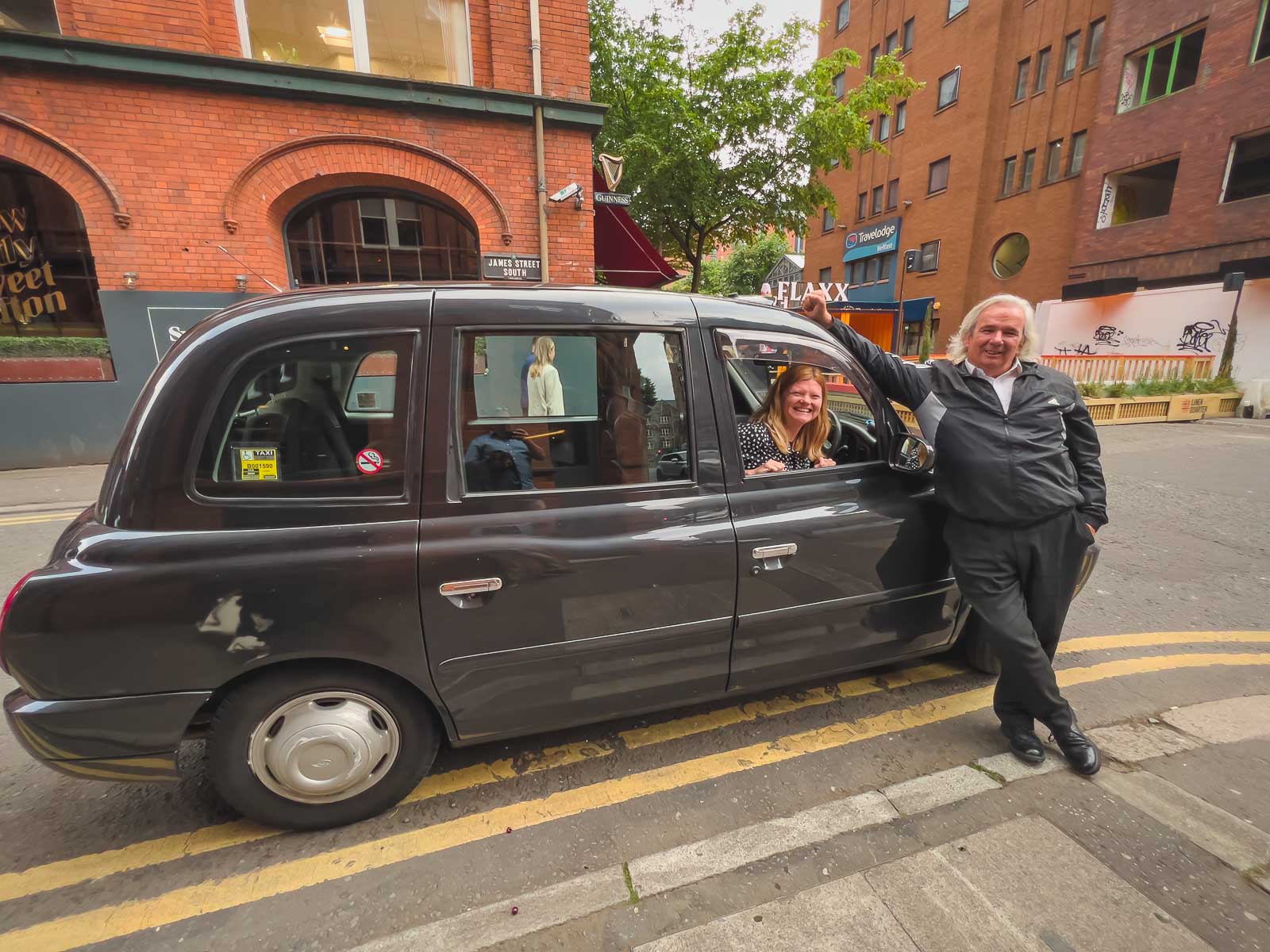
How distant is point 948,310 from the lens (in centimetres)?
2525

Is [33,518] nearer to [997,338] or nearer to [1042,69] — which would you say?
[997,338]

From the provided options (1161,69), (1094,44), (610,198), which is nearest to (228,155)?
(610,198)

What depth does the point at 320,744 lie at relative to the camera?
74.1 inches

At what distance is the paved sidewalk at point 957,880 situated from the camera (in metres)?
1.63

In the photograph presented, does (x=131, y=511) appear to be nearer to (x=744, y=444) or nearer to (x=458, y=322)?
(x=458, y=322)

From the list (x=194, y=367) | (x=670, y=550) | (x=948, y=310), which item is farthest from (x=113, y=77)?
(x=948, y=310)

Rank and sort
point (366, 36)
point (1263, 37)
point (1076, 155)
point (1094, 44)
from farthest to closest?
point (1076, 155) → point (1094, 44) → point (1263, 37) → point (366, 36)

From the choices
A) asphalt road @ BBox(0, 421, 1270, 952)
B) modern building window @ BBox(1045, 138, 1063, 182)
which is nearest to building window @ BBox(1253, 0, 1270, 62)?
modern building window @ BBox(1045, 138, 1063, 182)

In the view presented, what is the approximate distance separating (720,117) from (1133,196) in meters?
16.7

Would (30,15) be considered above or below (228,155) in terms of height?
above

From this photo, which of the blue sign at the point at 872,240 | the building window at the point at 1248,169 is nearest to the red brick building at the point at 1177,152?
the building window at the point at 1248,169

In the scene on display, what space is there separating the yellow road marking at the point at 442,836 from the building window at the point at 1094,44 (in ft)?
87.1

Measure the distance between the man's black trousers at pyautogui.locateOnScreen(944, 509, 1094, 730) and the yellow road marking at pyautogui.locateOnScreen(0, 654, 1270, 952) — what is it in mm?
441

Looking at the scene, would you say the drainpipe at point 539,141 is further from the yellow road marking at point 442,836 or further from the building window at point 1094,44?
the building window at point 1094,44
